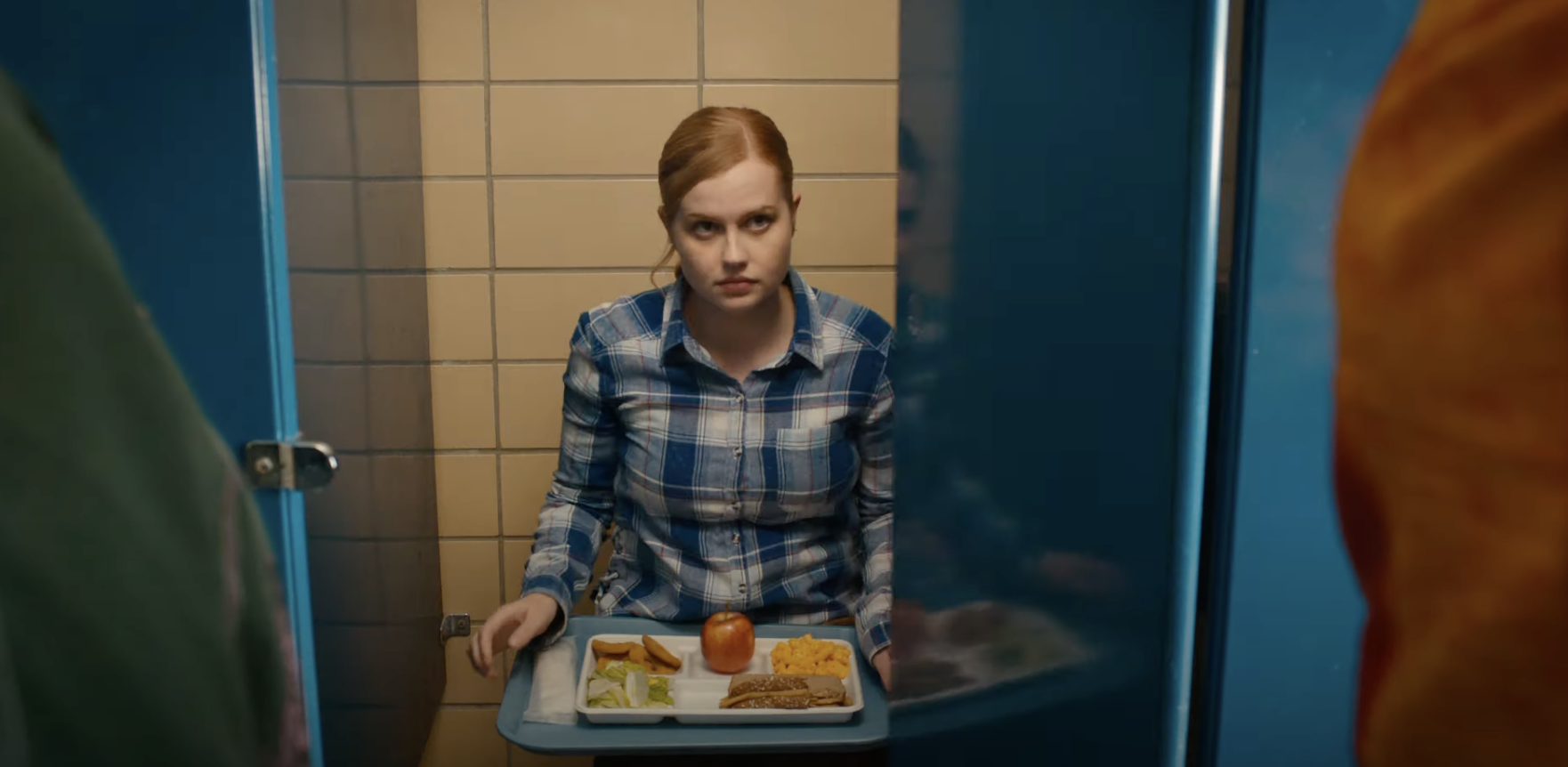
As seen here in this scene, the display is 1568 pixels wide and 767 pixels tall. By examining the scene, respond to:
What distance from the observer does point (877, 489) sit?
5.14 feet

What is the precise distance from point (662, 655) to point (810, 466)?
306 mm

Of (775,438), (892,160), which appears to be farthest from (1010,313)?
(892,160)

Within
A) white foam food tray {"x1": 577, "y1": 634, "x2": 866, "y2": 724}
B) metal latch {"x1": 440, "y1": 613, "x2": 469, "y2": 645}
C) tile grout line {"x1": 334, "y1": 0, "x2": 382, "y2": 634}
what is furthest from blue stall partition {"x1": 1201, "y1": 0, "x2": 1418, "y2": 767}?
metal latch {"x1": 440, "y1": 613, "x2": 469, "y2": 645}

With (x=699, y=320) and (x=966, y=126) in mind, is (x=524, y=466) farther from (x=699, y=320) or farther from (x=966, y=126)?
(x=966, y=126)

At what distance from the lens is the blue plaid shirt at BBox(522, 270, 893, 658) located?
1496mm

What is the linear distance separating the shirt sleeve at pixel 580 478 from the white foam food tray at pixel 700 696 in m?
0.13

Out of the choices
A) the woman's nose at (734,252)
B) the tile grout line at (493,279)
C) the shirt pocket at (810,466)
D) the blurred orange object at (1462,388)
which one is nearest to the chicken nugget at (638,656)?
the shirt pocket at (810,466)

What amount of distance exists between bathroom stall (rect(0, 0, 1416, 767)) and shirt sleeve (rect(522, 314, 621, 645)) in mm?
243

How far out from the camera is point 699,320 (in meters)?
1.54

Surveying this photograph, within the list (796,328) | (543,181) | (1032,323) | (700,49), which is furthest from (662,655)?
(700,49)

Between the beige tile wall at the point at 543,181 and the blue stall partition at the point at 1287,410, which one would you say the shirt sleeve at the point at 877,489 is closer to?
the beige tile wall at the point at 543,181

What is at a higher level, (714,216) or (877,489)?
(714,216)

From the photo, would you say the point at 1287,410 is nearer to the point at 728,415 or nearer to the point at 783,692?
the point at 783,692

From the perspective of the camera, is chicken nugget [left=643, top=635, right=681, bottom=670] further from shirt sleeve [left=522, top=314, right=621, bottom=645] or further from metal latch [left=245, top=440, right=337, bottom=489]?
metal latch [left=245, top=440, right=337, bottom=489]
